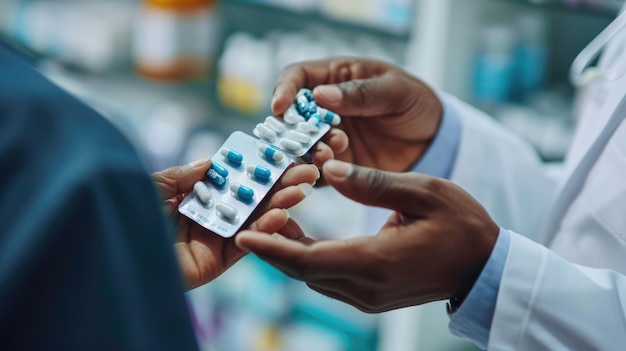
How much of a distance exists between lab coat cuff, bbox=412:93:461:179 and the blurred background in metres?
0.26

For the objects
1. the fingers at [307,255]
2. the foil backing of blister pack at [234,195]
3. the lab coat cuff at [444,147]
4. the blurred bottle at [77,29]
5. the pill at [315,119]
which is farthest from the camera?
the blurred bottle at [77,29]

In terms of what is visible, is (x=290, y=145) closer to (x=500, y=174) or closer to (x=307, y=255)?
(x=307, y=255)

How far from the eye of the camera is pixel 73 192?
354 millimetres

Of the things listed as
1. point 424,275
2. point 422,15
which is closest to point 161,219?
point 424,275

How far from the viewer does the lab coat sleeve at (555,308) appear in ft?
2.21

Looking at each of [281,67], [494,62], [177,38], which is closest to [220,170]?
[494,62]

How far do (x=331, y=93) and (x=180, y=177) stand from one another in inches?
7.8

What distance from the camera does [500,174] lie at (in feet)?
3.34

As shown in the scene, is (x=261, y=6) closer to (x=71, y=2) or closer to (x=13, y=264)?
(x=71, y=2)

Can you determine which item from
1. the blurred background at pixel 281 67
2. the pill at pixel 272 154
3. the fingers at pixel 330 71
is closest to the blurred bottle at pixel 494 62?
the blurred background at pixel 281 67

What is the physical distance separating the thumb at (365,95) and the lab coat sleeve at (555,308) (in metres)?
0.26

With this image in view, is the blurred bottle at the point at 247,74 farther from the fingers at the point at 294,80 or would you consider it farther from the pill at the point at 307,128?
the pill at the point at 307,128

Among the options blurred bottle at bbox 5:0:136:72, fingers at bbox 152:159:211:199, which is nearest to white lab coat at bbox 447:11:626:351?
fingers at bbox 152:159:211:199

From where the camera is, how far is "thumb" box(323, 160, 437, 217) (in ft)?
1.97
